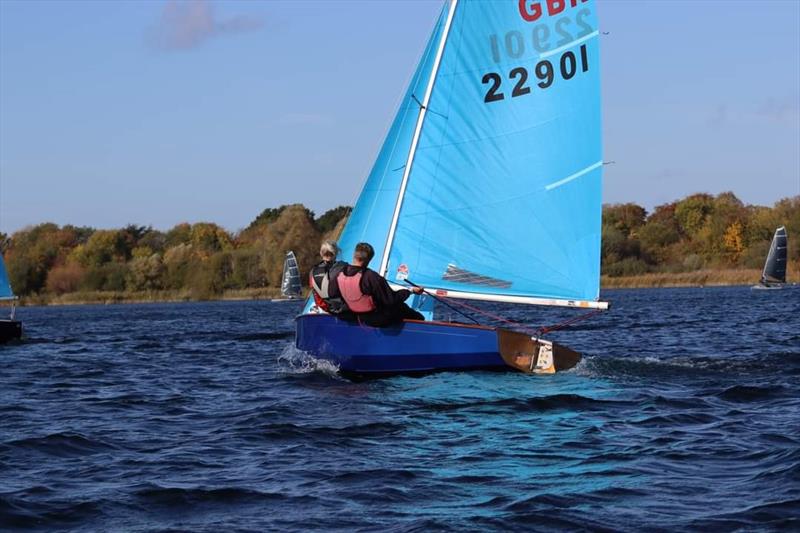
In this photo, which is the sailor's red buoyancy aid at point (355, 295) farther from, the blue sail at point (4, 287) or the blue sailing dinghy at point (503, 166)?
the blue sail at point (4, 287)

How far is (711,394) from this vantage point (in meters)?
14.0

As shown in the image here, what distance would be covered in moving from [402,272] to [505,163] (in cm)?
216

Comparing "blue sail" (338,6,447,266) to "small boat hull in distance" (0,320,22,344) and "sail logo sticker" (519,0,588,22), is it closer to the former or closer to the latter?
"sail logo sticker" (519,0,588,22)

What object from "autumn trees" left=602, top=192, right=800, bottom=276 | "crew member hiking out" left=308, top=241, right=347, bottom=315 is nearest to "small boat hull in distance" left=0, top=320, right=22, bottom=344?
"crew member hiking out" left=308, top=241, right=347, bottom=315

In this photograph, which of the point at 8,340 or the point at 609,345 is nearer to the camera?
the point at 609,345

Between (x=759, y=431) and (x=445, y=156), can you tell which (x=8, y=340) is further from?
(x=759, y=431)

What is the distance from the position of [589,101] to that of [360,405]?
5.78m

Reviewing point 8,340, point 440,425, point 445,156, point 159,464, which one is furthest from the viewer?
point 8,340

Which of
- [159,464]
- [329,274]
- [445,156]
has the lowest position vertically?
[159,464]

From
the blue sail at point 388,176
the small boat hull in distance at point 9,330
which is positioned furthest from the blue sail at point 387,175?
the small boat hull in distance at point 9,330

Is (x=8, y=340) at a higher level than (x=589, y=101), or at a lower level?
lower

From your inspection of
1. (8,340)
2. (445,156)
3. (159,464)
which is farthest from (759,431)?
(8,340)

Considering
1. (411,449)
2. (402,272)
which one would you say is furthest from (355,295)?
(411,449)

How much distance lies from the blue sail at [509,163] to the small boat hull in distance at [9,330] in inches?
636
